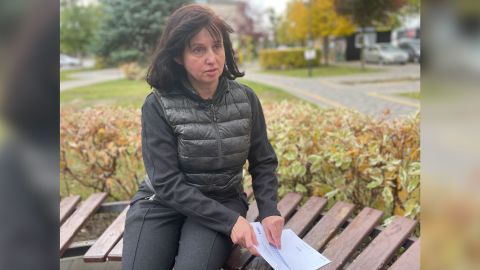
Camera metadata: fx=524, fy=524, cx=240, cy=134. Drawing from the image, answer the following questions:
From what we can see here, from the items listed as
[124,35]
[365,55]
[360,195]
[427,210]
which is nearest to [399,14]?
[365,55]

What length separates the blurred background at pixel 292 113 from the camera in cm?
65

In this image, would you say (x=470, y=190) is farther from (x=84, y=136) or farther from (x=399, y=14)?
(x=399, y=14)

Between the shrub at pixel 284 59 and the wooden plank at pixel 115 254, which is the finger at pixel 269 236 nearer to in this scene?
the wooden plank at pixel 115 254

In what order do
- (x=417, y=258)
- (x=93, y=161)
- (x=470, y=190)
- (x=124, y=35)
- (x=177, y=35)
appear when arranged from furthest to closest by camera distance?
(x=124, y=35) < (x=93, y=161) < (x=417, y=258) < (x=177, y=35) < (x=470, y=190)

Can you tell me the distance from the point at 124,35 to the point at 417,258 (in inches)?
306

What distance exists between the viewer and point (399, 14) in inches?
310

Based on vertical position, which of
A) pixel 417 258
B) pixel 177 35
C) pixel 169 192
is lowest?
pixel 417 258

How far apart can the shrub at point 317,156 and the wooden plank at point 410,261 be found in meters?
0.48

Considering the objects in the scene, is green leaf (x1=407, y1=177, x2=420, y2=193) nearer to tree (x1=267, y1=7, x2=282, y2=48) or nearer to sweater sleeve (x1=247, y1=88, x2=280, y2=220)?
sweater sleeve (x1=247, y1=88, x2=280, y2=220)

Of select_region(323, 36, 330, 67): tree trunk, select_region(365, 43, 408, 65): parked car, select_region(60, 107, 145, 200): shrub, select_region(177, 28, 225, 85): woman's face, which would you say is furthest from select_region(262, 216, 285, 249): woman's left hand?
select_region(365, 43, 408, 65): parked car

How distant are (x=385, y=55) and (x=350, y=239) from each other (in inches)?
330

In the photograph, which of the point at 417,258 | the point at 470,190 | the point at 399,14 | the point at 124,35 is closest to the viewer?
the point at 470,190

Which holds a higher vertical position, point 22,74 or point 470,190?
point 22,74

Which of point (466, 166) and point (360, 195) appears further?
point (360, 195)
